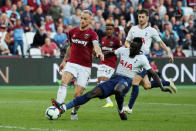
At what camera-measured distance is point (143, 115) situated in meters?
13.3

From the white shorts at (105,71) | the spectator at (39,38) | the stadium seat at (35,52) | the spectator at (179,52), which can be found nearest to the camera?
the white shorts at (105,71)

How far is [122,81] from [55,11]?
56.4ft

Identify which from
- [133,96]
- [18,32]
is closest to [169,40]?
[18,32]

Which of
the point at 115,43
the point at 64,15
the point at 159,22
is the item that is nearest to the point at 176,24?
the point at 159,22

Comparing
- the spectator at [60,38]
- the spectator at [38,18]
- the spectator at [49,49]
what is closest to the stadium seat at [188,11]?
the spectator at [60,38]

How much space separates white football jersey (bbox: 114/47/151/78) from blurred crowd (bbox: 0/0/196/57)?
12.7 meters

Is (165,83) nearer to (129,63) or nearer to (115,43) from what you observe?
(115,43)

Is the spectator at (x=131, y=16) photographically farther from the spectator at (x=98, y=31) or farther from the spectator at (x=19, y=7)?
the spectator at (x=19, y=7)

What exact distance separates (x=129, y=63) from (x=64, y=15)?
17.2 meters

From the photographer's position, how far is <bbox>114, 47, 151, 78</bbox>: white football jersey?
40.3 feet

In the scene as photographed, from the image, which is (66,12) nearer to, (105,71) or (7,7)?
(7,7)

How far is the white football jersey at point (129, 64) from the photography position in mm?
12273

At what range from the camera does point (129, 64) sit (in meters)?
12.4

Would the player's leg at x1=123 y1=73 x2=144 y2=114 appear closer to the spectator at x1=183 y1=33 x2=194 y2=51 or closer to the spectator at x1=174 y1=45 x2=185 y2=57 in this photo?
the spectator at x1=174 y1=45 x2=185 y2=57
